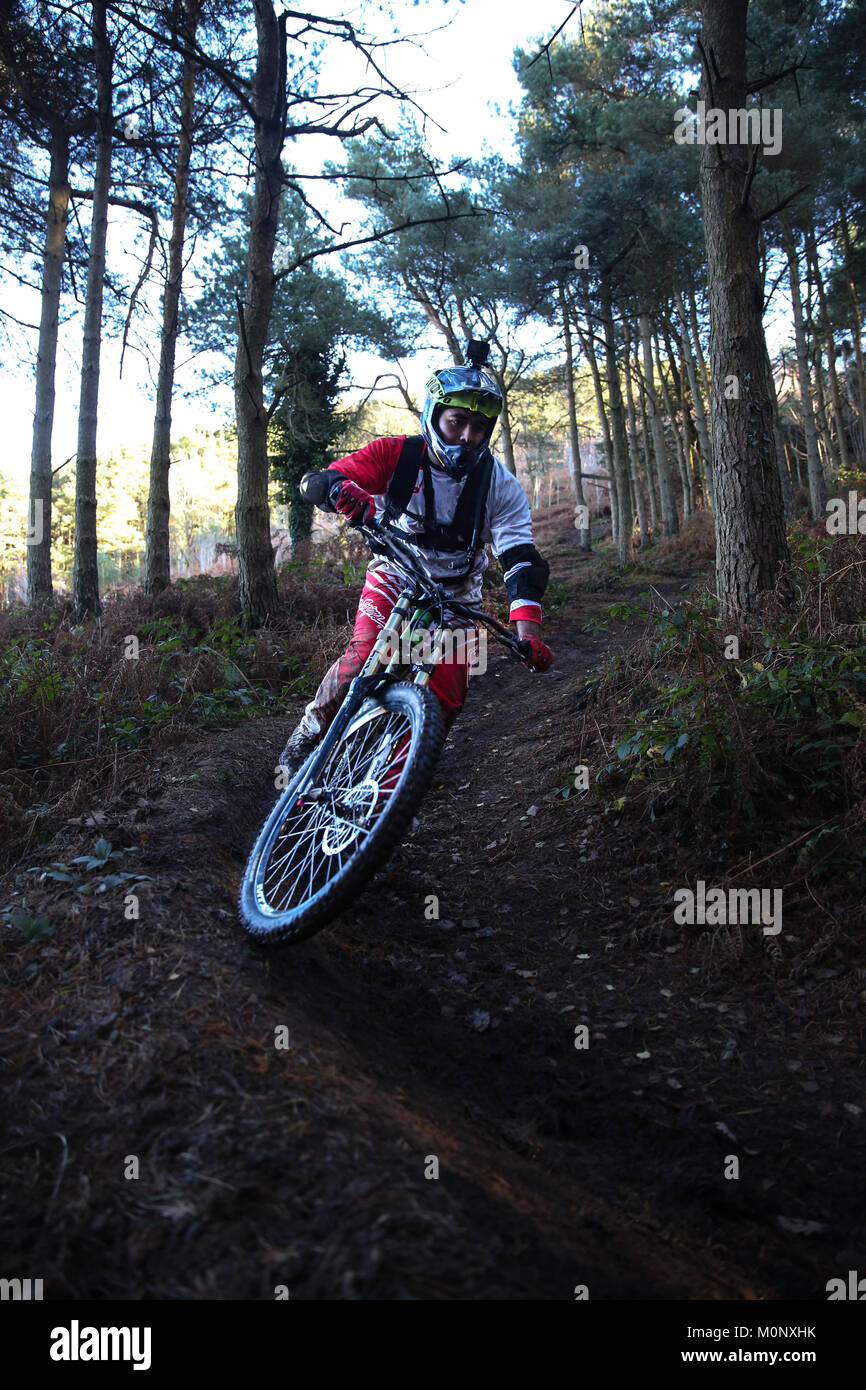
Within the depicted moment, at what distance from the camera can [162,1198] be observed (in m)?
1.90

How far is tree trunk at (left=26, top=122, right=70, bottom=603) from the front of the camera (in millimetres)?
13867

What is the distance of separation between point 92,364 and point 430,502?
10223 millimetres

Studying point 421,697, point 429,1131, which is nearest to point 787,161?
point 421,697

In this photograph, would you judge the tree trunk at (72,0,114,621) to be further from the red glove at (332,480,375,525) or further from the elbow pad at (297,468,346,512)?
the red glove at (332,480,375,525)

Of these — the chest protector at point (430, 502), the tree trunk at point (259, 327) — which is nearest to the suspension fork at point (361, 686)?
the chest protector at point (430, 502)

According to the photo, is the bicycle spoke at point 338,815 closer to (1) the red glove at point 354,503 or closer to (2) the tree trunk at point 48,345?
(1) the red glove at point 354,503

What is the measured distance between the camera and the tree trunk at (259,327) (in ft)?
29.9

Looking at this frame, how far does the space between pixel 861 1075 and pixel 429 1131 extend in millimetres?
1888

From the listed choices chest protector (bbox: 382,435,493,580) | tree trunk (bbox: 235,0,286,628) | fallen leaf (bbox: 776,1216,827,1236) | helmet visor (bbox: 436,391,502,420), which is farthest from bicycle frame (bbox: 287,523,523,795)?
tree trunk (bbox: 235,0,286,628)

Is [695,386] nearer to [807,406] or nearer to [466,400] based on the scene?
[807,406]

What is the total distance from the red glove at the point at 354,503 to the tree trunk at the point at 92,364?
8.90 m

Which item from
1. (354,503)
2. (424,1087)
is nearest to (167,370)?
(354,503)
